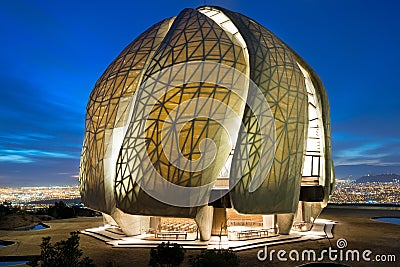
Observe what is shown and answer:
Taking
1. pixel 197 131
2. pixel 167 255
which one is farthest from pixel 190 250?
pixel 167 255

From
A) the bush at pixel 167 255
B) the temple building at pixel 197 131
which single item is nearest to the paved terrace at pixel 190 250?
the temple building at pixel 197 131

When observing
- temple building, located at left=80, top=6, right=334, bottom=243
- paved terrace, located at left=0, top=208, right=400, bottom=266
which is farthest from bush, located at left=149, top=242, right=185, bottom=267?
temple building, located at left=80, top=6, right=334, bottom=243

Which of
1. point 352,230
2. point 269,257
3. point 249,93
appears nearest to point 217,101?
point 249,93

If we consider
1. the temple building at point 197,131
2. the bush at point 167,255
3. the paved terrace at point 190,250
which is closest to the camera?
the bush at point 167,255

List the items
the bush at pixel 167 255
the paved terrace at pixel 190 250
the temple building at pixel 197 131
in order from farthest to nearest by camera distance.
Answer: the temple building at pixel 197 131, the paved terrace at pixel 190 250, the bush at pixel 167 255

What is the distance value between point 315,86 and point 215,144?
11955 millimetres

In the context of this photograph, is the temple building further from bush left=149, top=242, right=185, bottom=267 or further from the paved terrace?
bush left=149, top=242, right=185, bottom=267

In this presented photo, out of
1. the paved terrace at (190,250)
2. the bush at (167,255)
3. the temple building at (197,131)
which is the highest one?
the temple building at (197,131)

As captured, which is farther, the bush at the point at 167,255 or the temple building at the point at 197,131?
the temple building at the point at 197,131

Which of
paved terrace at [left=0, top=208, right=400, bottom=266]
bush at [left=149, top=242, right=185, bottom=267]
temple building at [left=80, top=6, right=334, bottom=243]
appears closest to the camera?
bush at [left=149, top=242, right=185, bottom=267]

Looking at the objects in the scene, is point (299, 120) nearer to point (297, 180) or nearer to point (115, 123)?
point (297, 180)

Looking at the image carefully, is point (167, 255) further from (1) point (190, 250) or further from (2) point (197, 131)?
(2) point (197, 131)

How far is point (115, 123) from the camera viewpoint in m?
20.3

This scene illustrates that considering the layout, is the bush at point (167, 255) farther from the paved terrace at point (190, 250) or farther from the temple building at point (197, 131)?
the temple building at point (197, 131)
